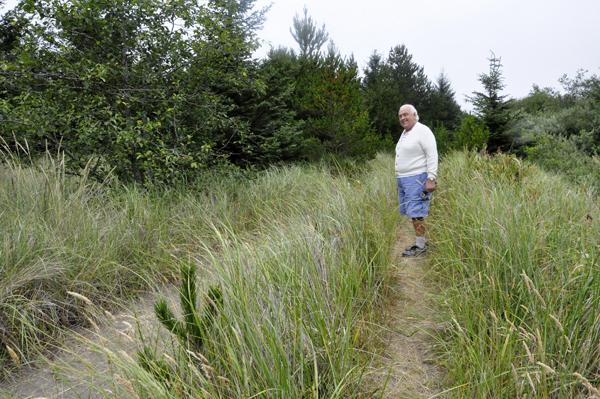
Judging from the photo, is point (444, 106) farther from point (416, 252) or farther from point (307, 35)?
point (416, 252)

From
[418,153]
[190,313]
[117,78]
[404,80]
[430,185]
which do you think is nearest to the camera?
[190,313]

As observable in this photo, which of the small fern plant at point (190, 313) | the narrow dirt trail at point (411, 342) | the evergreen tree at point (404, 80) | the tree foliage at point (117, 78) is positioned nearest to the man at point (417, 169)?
the narrow dirt trail at point (411, 342)

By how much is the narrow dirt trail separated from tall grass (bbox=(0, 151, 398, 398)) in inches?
7.3

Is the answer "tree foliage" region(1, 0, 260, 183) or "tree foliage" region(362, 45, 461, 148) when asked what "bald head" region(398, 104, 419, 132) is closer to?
A: "tree foliage" region(1, 0, 260, 183)

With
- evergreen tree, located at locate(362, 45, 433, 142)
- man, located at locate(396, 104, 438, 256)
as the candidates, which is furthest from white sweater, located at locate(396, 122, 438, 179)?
evergreen tree, located at locate(362, 45, 433, 142)

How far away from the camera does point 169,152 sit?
15.6 feet

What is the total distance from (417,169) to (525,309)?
237 cm

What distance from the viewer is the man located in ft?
13.8

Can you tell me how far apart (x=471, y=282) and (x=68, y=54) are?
5.54m

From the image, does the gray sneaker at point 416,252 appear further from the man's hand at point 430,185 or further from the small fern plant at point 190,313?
the small fern plant at point 190,313

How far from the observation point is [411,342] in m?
2.51

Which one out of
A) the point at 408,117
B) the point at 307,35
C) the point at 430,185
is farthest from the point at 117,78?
the point at 307,35

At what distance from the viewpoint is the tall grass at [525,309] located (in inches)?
64.4

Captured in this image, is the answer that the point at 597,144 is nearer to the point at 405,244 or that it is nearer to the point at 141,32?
the point at 405,244
